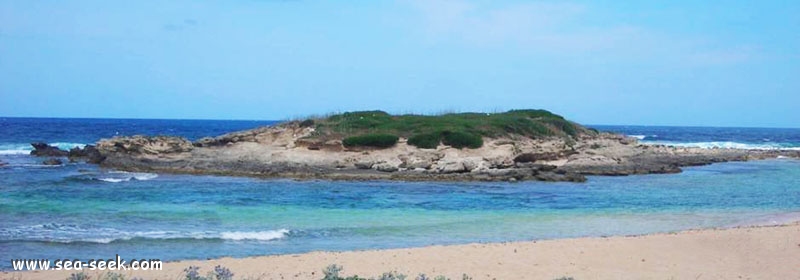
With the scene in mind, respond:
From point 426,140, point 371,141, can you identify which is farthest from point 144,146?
point 426,140

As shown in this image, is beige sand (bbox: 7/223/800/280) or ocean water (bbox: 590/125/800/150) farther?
ocean water (bbox: 590/125/800/150)

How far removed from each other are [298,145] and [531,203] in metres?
19.0

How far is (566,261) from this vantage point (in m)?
13.0

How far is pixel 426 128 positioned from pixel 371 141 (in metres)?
5.45

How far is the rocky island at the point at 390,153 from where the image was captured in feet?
113

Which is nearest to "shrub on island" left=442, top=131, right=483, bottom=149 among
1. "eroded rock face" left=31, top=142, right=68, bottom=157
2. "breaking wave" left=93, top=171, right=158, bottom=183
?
"breaking wave" left=93, top=171, right=158, bottom=183

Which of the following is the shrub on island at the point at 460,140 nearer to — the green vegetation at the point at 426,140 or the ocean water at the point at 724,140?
the green vegetation at the point at 426,140

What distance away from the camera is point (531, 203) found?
79.3 feet

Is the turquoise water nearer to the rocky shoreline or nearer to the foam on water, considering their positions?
the rocky shoreline

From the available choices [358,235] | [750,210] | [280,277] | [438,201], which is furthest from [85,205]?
[750,210]

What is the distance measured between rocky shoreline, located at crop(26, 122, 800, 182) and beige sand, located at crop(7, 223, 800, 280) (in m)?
18.4

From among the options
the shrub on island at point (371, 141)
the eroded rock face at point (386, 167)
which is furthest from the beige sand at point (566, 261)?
the shrub on island at point (371, 141)

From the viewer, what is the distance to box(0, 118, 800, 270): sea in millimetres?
15383

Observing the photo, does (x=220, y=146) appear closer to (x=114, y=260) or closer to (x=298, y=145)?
(x=298, y=145)
